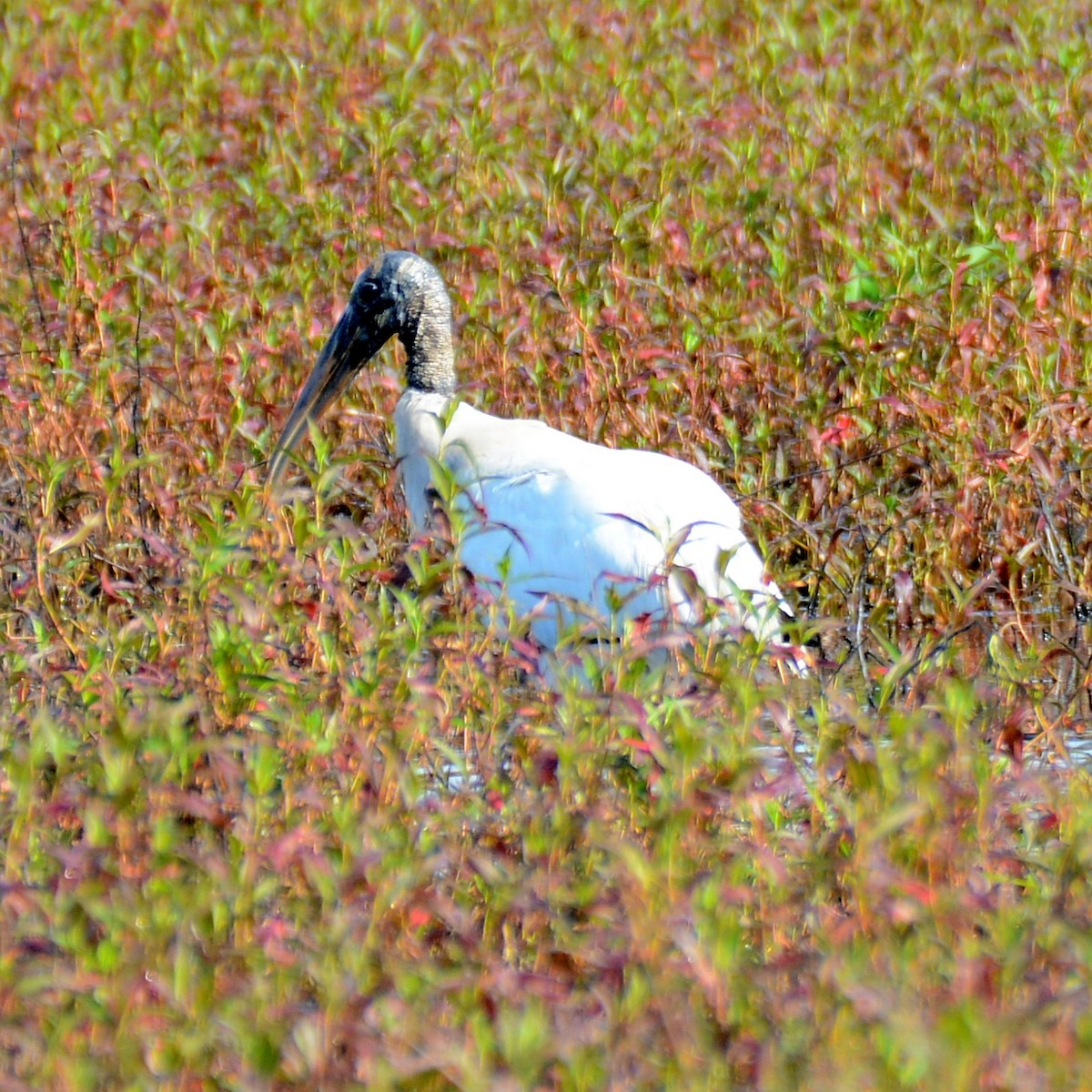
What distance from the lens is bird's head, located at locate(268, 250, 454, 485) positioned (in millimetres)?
6184

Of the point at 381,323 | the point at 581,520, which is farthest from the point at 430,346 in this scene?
the point at 581,520

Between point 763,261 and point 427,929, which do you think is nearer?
point 427,929

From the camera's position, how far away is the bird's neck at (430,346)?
623 cm

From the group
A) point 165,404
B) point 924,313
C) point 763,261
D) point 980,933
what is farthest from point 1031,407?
point 980,933

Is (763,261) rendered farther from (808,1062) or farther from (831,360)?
(808,1062)

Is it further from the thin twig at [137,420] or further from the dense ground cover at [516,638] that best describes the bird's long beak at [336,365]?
the thin twig at [137,420]

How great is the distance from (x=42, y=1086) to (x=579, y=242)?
522 centimetres

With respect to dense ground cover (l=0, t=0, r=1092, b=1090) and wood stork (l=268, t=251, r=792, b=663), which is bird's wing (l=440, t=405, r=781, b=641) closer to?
wood stork (l=268, t=251, r=792, b=663)

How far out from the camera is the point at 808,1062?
2.76 m

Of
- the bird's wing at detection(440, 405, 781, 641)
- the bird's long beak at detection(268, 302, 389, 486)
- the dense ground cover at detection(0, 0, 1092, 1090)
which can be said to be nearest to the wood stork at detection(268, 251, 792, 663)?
the bird's wing at detection(440, 405, 781, 641)

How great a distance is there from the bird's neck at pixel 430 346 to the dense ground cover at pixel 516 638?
12.7 inches

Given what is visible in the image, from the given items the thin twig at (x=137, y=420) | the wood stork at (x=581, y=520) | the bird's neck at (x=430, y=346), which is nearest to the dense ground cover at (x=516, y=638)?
the thin twig at (x=137, y=420)

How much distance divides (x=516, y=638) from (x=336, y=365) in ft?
8.06

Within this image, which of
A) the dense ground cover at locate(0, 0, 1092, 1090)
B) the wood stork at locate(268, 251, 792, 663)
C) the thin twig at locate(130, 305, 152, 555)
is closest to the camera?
the dense ground cover at locate(0, 0, 1092, 1090)
